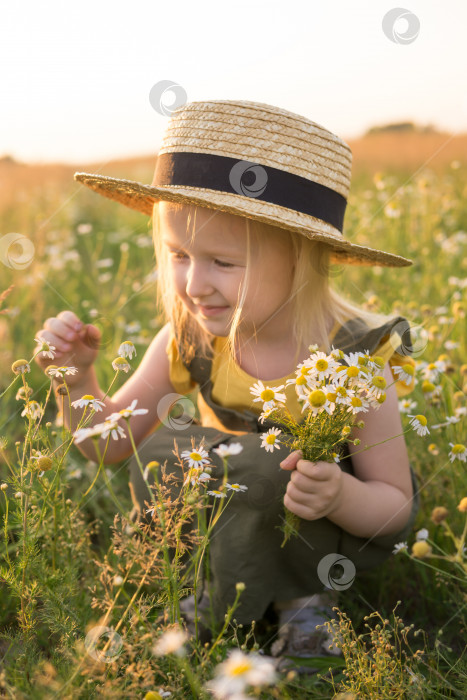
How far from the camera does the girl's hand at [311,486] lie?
1474 millimetres

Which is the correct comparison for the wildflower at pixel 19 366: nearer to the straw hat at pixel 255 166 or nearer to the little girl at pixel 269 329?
the little girl at pixel 269 329

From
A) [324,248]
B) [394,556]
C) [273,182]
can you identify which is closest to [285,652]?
[394,556]

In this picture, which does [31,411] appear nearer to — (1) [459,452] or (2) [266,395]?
(2) [266,395]

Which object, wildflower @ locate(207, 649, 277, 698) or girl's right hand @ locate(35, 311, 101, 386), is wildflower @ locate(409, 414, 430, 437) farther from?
girl's right hand @ locate(35, 311, 101, 386)

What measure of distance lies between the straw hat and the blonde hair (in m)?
0.07

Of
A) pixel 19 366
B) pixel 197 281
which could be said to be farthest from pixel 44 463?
pixel 197 281

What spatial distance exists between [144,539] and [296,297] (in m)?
0.83

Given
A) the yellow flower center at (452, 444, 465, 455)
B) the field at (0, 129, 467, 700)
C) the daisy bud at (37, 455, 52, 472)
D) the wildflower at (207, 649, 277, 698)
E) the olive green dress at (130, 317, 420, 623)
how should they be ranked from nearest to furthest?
the wildflower at (207, 649, 277, 698), the field at (0, 129, 467, 700), the daisy bud at (37, 455, 52, 472), the yellow flower center at (452, 444, 465, 455), the olive green dress at (130, 317, 420, 623)

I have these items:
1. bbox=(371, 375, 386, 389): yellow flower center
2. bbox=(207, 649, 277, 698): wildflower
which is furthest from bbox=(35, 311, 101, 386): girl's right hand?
bbox=(207, 649, 277, 698): wildflower

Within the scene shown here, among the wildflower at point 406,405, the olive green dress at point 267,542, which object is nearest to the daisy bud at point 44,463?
the olive green dress at point 267,542

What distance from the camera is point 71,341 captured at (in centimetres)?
189

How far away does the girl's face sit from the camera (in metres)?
1.69

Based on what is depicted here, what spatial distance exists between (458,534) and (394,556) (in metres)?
0.24

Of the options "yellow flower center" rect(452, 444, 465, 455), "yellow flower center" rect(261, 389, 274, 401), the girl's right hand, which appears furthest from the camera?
the girl's right hand
